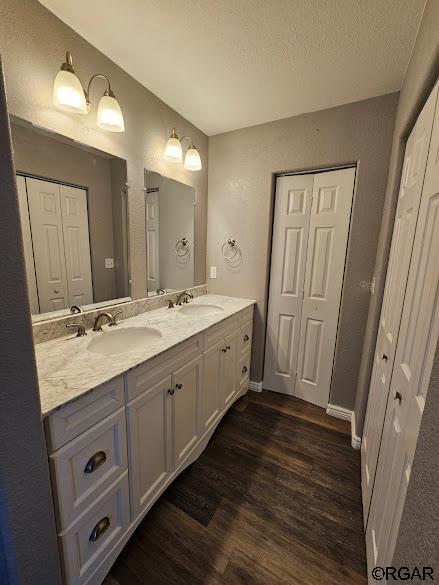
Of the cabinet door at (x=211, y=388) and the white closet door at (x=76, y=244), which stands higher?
the white closet door at (x=76, y=244)

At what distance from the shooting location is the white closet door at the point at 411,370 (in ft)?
2.29

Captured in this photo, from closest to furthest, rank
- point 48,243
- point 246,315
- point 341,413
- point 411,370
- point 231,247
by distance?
point 411,370 → point 48,243 → point 341,413 → point 246,315 → point 231,247

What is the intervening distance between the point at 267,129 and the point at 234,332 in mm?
1730

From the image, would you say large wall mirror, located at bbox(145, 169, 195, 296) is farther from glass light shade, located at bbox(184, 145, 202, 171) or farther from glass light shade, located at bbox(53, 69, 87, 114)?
glass light shade, located at bbox(53, 69, 87, 114)

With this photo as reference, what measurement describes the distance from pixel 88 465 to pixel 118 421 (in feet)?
0.53

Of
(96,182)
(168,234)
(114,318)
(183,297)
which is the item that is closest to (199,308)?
(183,297)

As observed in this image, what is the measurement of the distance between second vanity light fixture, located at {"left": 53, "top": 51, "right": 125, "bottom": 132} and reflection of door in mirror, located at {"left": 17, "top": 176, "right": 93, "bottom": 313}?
0.37 m

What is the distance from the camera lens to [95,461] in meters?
0.91

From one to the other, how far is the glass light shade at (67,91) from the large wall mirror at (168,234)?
0.60 metres

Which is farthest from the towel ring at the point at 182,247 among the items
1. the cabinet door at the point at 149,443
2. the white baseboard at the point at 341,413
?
the white baseboard at the point at 341,413

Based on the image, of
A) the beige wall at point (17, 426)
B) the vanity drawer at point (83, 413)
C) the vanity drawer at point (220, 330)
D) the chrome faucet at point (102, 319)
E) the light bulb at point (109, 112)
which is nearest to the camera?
the beige wall at point (17, 426)

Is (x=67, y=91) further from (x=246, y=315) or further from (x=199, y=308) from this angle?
(x=246, y=315)

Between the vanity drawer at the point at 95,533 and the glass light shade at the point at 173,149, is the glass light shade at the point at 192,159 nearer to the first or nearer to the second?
the glass light shade at the point at 173,149

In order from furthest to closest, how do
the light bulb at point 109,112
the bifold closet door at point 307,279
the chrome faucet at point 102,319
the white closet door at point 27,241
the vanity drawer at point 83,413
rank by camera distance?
the bifold closet door at point 307,279
the chrome faucet at point 102,319
the light bulb at point 109,112
the white closet door at point 27,241
the vanity drawer at point 83,413
